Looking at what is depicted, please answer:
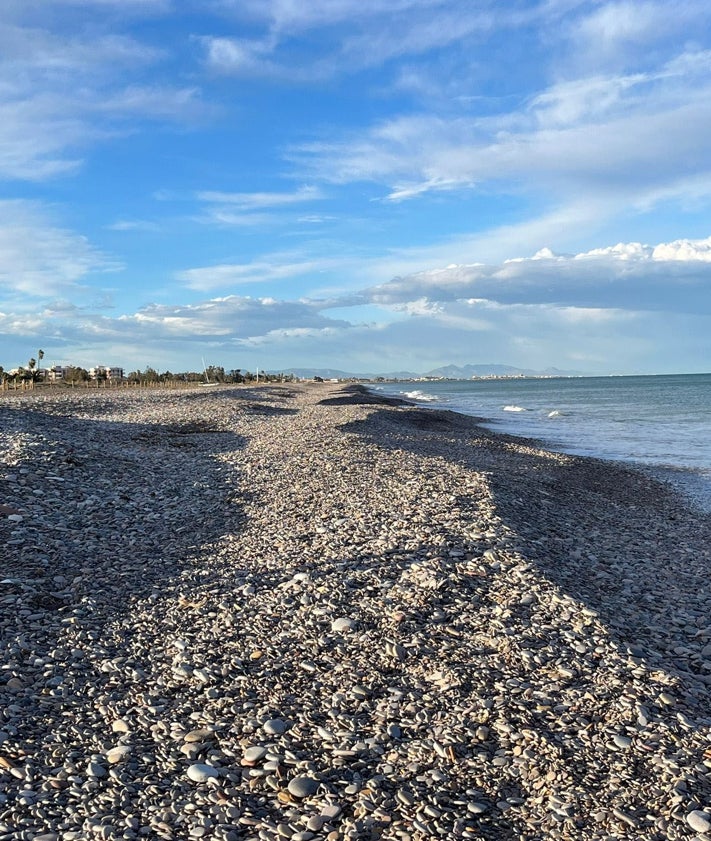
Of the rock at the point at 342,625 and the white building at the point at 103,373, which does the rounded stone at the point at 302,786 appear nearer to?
the rock at the point at 342,625

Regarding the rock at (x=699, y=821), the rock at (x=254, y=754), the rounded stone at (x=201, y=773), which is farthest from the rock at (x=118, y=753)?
the rock at (x=699, y=821)

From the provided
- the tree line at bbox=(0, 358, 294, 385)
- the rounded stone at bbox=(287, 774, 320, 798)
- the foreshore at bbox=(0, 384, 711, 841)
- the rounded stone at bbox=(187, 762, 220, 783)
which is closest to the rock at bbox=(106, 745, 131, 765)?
the foreshore at bbox=(0, 384, 711, 841)

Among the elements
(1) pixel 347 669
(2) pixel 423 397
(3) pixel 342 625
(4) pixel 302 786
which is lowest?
(4) pixel 302 786

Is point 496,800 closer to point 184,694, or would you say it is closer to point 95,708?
point 184,694

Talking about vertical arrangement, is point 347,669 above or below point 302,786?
above

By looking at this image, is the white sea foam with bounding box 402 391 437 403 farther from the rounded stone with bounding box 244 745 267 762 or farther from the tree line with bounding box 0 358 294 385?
the rounded stone with bounding box 244 745 267 762

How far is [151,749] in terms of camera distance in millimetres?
4691

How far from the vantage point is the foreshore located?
162 inches

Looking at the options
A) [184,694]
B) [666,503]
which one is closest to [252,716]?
[184,694]

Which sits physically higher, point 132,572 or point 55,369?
point 55,369

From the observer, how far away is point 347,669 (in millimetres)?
5777

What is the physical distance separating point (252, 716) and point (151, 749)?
0.79m

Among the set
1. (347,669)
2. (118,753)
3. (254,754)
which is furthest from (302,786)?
(347,669)

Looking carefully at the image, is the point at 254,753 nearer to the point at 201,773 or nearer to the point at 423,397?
the point at 201,773
